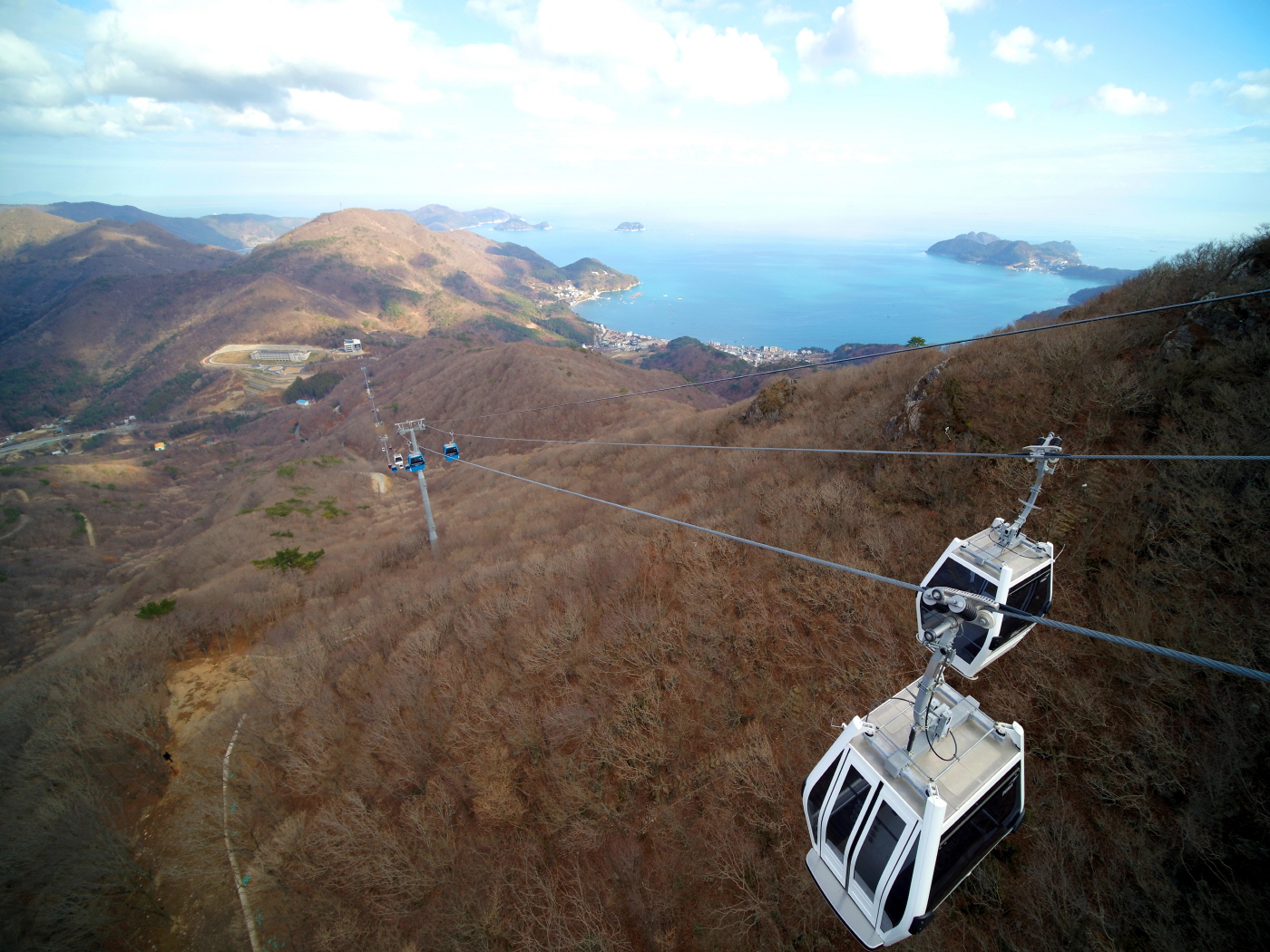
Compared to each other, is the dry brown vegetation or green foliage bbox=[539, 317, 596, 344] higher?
green foliage bbox=[539, 317, 596, 344]

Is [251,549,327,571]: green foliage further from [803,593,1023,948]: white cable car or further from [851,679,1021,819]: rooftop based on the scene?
[851,679,1021,819]: rooftop

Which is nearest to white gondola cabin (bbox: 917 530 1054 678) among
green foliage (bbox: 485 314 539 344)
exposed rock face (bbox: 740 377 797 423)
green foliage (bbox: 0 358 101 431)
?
exposed rock face (bbox: 740 377 797 423)

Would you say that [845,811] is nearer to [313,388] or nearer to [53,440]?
[313,388]

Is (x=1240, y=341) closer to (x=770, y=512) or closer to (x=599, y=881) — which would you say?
(x=770, y=512)

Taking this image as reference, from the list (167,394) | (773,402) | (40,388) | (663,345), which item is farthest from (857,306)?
(40,388)

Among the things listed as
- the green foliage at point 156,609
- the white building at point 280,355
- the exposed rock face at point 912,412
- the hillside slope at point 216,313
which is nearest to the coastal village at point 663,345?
the hillside slope at point 216,313

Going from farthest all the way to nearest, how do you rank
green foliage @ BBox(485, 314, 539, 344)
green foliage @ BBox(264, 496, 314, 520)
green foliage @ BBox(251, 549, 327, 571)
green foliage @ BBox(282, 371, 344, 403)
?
1. green foliage @ BBox(485, 314, 539, 344)
2. green foliage @ BBox(282, 371, 344, 403)
3. green foliage @ BBox(264, 496, 314, 520)
4. green foliage @ BBox(251, 549, 327, 571)

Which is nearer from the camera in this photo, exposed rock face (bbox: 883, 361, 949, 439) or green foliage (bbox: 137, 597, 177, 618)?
exposed rock face (bbox: 883, 361, 949, 439)
